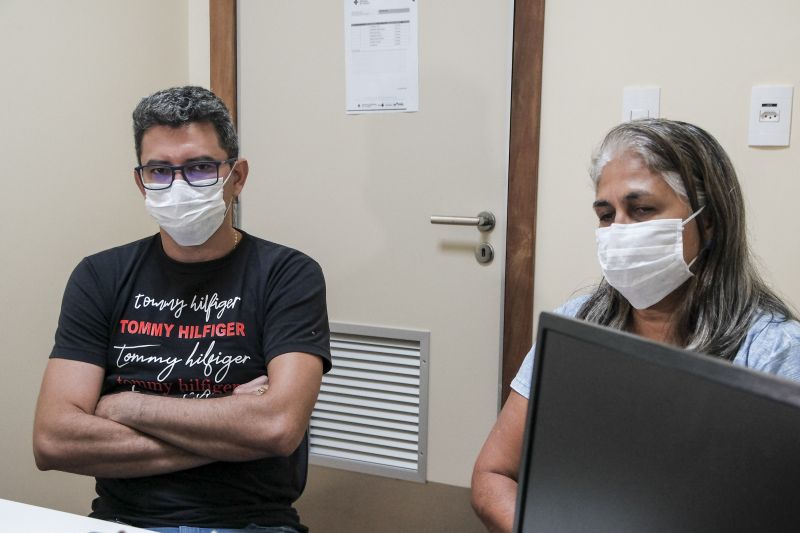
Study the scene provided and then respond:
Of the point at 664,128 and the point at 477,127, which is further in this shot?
the point at 477,127

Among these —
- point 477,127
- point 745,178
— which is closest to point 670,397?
point 745,178

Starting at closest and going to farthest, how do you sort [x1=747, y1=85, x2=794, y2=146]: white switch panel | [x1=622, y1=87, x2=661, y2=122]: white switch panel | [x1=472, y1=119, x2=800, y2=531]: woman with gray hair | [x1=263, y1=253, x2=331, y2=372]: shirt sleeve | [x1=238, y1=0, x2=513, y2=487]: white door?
[x1=472, y1=119, x2=800, y2=531]: woman with gray hair, [x1=263, y1=253, x2=331, y2=372]: shirt sleeve, [x1=747, y1=85, x2=794, y2=146]: white switch panel, [x1=622, y1=87, x2=661, y2=122]: white switch panel, [x1=238, y1=0, x2=513, y2=487]: white door

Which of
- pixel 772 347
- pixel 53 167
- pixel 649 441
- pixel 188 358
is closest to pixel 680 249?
pixel 772 347

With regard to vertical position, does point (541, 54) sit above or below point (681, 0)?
below

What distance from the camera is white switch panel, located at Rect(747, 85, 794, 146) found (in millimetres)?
1787

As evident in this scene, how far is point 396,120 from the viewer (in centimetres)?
222

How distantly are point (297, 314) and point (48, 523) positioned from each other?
1.91 ft

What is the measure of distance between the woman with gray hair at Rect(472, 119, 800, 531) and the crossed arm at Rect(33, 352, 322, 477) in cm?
40

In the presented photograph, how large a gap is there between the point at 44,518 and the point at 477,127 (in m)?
1.58

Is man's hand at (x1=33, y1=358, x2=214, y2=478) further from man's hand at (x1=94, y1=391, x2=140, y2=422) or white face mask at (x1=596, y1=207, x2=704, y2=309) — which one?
white face mask at (x1=596, y1=207, x2=704, y2=309)

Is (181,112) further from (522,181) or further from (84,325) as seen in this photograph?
(522,181)

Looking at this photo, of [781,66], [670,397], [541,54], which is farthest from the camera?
[541,54]

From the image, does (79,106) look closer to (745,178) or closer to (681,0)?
(681,0)

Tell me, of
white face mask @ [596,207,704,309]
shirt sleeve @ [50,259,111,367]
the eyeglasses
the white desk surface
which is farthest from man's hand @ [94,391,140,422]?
white face mask @ [596,207,704,309]
